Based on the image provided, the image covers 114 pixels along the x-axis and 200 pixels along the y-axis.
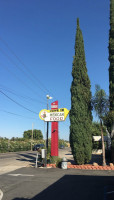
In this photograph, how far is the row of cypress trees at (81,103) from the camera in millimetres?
11812

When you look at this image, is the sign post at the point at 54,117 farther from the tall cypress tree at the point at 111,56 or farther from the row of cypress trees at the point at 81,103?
the tall cypress tree at the point at 111,56

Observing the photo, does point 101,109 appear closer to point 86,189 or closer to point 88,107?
point 88,107

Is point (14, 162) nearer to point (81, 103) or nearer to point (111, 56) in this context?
point (81, 103)

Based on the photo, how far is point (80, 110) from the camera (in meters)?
12.3

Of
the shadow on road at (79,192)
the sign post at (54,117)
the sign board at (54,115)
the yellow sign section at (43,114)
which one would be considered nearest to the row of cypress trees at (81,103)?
the sign board at (54,115)

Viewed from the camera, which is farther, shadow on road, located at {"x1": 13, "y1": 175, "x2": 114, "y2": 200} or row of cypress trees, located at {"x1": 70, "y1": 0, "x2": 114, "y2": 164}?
row of cypress trees, located at {"x1": 70, "y1": 0, "x2": 114, "y2": 164}

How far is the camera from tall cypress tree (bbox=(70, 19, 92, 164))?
1179 centimetres

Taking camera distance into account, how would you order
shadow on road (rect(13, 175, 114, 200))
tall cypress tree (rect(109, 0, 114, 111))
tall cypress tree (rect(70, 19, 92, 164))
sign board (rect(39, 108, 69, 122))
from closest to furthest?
shadow on road (rect(13, 175, 114, 200)), tall cypress tree (rect(70, 19, 92, 164)), tall cypress tree (rect(109, 0, 114, 111)), sign board (rect(39, 108, 69, 122))

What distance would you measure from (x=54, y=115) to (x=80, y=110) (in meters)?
2.32

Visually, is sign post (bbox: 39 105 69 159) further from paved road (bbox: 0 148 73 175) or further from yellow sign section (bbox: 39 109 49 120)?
paved road (bbox: 0 148 73 175)

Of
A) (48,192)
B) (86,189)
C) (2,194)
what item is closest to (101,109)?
(86,189)

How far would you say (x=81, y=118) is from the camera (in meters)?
12.2

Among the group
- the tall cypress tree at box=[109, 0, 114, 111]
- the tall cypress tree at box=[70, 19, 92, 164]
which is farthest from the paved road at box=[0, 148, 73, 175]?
the tall cypress tree at box=[109, 0, 114, 111]

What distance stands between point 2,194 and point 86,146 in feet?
23.2
